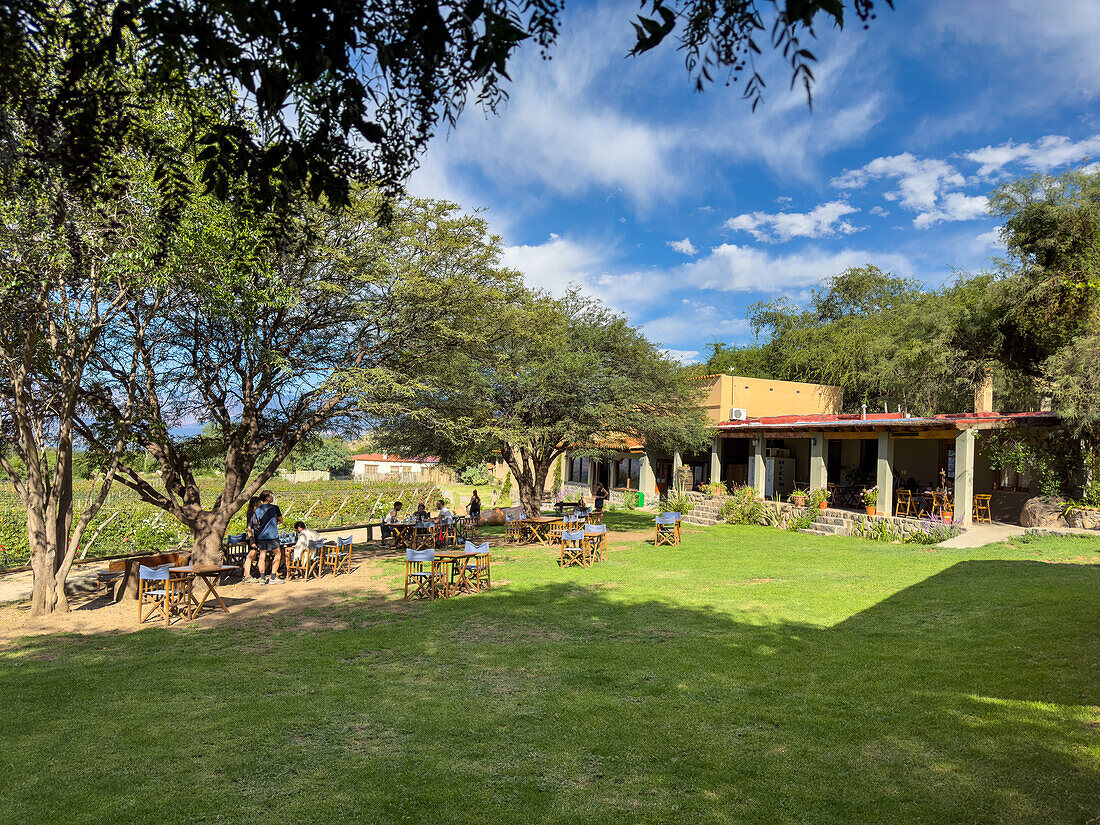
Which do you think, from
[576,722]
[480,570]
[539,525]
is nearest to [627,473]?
[539,525]

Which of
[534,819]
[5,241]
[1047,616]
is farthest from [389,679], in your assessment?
[1047,616]

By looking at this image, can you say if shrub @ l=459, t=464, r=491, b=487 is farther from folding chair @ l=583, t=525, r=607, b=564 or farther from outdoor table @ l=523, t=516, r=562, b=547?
folding chair @ l=583, t=525, r=607, b=564

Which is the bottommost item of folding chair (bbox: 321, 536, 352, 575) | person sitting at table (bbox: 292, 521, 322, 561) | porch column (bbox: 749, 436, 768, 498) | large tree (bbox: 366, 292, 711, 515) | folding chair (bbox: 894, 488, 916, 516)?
folding chair (bbox: 321, 536, 352, 575)

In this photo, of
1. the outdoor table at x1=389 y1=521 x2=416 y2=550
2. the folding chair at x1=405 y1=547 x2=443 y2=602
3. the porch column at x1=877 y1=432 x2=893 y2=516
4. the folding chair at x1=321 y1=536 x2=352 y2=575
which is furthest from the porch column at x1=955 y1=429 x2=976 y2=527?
the folding chair at x1=321 y1=536 x2=352 y2=575

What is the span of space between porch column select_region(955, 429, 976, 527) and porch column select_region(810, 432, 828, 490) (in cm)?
412

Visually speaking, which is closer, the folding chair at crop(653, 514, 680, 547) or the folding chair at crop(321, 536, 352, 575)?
the folding chair at crop(321, 536, 352, 575)

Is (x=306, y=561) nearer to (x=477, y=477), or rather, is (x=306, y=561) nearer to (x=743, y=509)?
(x=743, y=509)

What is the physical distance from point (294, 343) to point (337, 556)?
4.25 meters

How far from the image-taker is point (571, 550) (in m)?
13.6

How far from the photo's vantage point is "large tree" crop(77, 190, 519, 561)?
1098 cm

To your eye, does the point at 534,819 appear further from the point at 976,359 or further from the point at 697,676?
the point at 976,359

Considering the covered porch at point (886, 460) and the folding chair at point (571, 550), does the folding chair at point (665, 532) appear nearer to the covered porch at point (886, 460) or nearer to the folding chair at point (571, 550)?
the folding chair at point (571, 550)

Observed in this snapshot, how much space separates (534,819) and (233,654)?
505cm

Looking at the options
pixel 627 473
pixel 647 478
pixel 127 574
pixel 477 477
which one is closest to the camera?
pixel 127 574
